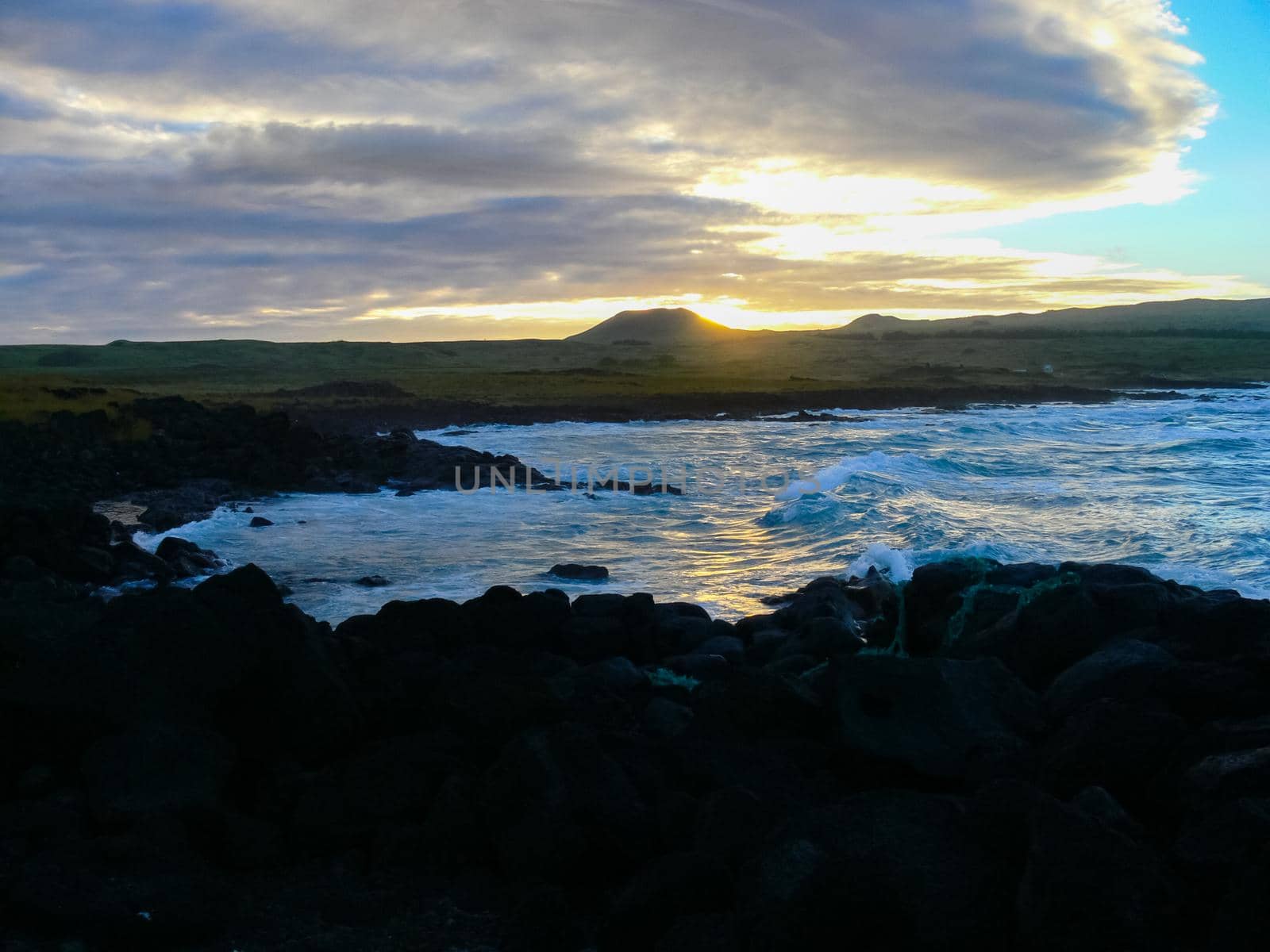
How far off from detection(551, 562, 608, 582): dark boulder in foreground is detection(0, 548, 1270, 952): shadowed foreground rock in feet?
19.3

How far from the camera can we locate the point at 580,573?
1353 centimetres

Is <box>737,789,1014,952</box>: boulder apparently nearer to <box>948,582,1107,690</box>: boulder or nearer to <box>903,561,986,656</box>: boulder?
<box>948,582,1107,690</box>: boulder

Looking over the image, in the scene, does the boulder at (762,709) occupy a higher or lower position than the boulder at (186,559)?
higher

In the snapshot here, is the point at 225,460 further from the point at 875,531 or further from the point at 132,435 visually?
the point at 875,531

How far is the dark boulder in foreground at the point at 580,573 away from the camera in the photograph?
1344 cm

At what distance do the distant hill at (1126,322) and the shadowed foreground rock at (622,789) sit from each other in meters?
129

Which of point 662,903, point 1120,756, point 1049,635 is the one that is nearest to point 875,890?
point 662,903

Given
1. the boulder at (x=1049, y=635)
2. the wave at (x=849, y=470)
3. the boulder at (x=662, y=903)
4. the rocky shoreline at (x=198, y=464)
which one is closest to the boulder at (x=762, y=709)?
the boulder at (x=662, y=903)

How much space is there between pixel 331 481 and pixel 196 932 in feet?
66.7

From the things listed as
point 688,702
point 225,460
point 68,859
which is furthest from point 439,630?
point 225,460

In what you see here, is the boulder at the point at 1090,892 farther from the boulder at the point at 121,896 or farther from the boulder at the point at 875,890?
the boulder at the point at 121,896

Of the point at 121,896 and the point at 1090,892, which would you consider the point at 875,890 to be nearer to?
the point at 1090,892

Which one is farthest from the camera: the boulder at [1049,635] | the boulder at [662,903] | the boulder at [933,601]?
the boulder at [933,601]

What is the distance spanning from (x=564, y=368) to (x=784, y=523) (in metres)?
79.1
